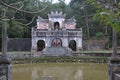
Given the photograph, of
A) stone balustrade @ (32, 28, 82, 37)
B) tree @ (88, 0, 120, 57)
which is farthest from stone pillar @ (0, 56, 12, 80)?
stone balustrade @ (32, 28, 82, 37)

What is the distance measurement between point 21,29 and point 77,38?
7.89 meters

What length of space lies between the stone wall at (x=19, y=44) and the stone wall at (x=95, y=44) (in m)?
7.85

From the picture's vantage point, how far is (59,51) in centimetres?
2934

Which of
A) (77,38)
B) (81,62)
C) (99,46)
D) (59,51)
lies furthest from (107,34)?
(81,62)

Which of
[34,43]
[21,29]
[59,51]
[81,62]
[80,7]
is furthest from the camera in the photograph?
[80,7]

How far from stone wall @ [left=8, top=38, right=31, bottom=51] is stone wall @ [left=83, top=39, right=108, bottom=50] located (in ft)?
25.8

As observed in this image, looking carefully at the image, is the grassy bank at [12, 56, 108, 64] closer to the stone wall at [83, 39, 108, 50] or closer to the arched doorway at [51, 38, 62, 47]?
the arched doorway at [51, 38, 62, 47]

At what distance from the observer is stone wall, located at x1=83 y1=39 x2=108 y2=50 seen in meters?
35.3

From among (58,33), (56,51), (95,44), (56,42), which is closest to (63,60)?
(56,51)

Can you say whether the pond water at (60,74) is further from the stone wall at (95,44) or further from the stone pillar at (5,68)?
the stone wall at (95,44)

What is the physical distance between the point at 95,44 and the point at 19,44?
1047 cm

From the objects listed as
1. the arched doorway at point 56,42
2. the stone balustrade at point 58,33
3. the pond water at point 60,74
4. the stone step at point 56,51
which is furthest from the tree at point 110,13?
the arched doorway at point 56,42

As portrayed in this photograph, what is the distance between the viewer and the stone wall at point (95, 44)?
35312 mm

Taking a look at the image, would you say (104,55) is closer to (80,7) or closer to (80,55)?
A: (80,55)
